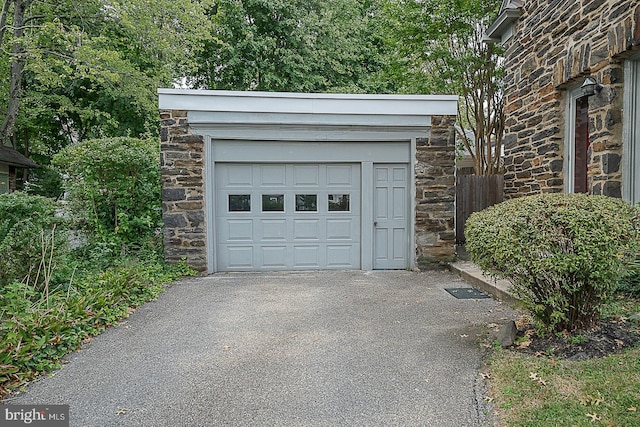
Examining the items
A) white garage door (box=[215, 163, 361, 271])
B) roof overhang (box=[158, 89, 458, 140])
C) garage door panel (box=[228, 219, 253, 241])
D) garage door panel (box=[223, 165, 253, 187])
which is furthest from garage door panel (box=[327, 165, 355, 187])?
garage door panel (box=[228, 219, 253, 241])

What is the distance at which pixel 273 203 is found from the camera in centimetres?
682

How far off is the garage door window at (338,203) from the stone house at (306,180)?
2 cm

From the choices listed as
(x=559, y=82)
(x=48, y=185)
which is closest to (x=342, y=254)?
(x=559, y=82)

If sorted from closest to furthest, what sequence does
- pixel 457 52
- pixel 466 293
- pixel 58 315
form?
pixel 58 315 → pixel 466 293 → pixel 457 52

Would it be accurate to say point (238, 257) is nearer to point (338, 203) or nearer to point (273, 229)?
point (273, 229)

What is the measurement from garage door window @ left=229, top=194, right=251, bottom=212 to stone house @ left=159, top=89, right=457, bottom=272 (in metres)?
0.02

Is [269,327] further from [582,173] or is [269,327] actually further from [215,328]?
[582,173]

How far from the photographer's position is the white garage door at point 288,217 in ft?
22.2

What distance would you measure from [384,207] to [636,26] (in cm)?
392

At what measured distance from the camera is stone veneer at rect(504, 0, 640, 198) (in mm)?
4492

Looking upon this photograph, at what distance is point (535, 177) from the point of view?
620 centimetres

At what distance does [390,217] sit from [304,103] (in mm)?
2376

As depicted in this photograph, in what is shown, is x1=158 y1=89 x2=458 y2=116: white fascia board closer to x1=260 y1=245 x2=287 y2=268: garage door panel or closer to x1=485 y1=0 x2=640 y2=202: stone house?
x1=485 y1=0 x2=640 y2=202: stone house

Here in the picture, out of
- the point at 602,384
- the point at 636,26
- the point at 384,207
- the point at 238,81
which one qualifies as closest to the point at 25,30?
the point at 238,81
